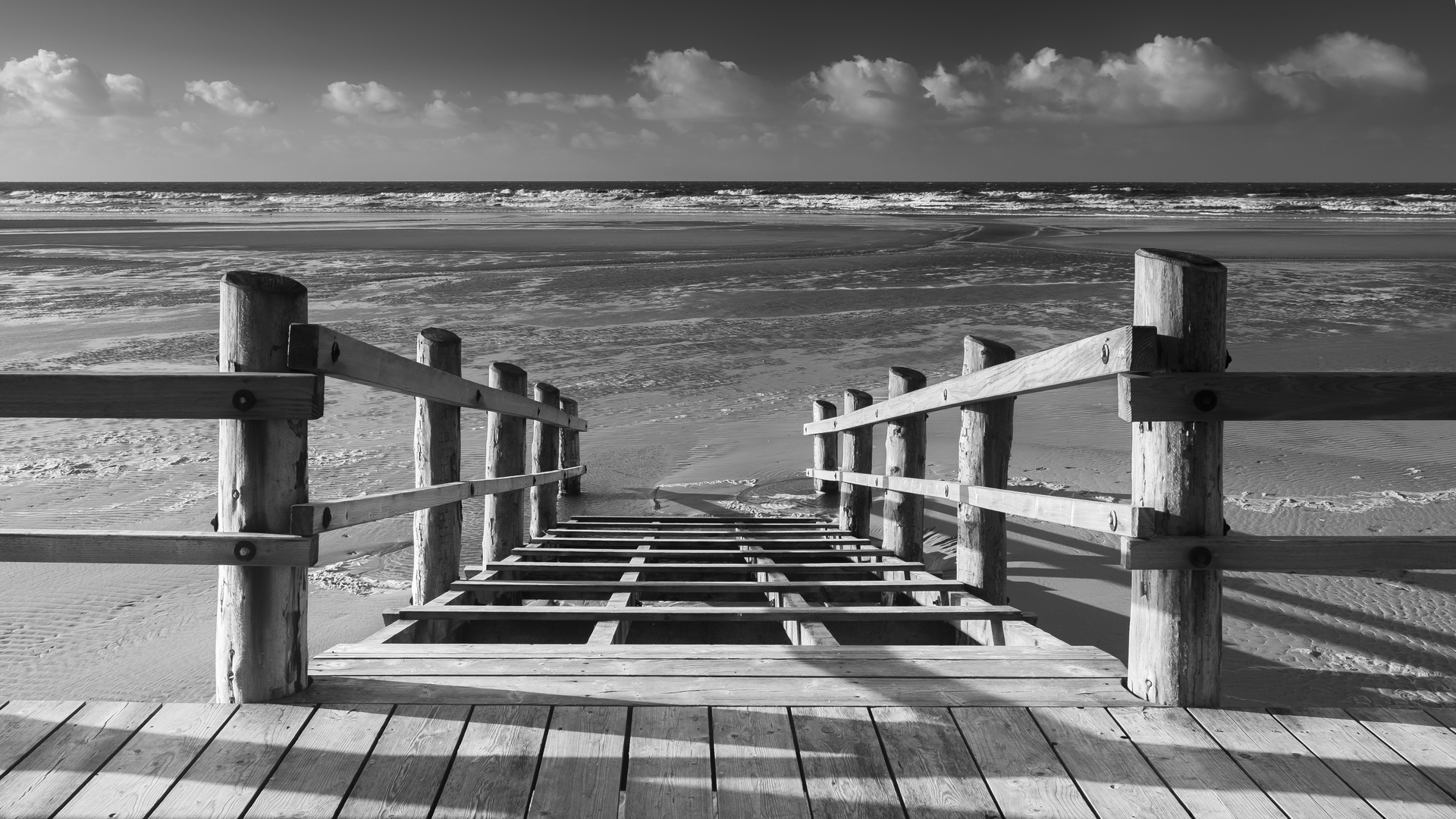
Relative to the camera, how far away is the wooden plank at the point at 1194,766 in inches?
84.4

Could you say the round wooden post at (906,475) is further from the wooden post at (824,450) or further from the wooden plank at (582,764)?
the wooden plank at (582,764)

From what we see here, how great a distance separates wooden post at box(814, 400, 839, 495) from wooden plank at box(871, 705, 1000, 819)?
5197 millimetres

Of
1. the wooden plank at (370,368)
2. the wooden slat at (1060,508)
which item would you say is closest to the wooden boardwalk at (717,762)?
the wooden slat at (1060,508)

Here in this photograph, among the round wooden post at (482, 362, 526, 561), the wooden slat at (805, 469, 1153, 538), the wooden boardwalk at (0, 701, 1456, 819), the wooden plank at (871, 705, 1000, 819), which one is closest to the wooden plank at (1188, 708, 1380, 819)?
the wooden boardwalk at (0, 701, 1456, 819)

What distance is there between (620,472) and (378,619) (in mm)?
4036

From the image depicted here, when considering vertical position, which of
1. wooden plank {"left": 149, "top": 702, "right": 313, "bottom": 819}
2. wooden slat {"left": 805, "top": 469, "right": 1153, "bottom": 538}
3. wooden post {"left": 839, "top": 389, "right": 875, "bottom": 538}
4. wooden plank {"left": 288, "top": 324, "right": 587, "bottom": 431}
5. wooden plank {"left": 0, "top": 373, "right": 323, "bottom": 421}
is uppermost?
wooden plank {"left": 288, "top": 324, "right": 587, "bottom": 431}

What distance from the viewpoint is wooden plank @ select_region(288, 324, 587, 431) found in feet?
8.53

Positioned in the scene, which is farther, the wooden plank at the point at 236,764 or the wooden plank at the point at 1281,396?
the wooden plank at the point at 1281,396

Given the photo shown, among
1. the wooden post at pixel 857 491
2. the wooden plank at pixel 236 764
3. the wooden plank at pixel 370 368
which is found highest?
the wooden plank at pixel 370 368

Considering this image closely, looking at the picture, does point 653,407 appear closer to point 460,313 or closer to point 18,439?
point 18,439

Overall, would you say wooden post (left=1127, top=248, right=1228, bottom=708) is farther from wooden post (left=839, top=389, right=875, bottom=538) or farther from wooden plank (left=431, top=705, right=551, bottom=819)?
wooden post (left=839, top=389, right=875, bottom=538)

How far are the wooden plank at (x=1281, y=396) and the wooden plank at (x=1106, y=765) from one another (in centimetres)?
83

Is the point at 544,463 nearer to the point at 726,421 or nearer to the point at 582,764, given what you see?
the point at 726,421

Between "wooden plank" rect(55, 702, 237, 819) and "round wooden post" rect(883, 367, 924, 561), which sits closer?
"wooden plank" rect(55, 702, 237, 819)
